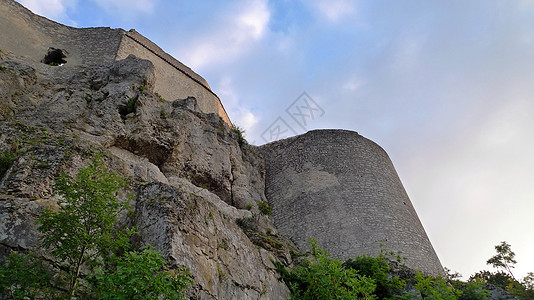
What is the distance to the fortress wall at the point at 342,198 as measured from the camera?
14.2 metres

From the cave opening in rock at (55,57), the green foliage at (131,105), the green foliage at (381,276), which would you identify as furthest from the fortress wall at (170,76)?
the green foliage at (381,276)

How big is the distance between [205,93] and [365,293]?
14.2 meters

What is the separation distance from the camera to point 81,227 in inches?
217

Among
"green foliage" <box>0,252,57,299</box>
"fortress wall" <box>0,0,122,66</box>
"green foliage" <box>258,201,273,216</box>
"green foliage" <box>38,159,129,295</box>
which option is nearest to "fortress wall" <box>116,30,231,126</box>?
"fortress wall" <box>0,0,122,66</box>

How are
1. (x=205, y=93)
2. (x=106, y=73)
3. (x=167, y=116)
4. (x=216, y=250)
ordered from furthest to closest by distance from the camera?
1. (x=205, y=93)
2. (x=106, y=73)
3. (x=167, y=116)
4. (x=216, y=250)

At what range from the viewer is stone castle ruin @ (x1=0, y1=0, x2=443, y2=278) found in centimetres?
1388

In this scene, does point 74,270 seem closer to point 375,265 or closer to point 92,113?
point 92,113

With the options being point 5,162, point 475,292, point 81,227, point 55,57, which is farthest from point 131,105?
point 475,292

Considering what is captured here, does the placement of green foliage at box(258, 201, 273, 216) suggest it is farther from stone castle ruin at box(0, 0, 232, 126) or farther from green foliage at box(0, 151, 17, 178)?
green foliage at box(0, 151, 17, 178)

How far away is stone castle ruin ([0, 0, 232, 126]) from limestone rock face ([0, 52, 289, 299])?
1319mm

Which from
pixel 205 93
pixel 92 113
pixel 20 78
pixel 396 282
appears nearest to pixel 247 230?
pixel 396 282

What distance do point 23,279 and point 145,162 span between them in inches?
253

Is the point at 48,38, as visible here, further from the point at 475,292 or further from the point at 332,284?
the point at 475,292

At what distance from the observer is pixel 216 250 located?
7934mm
